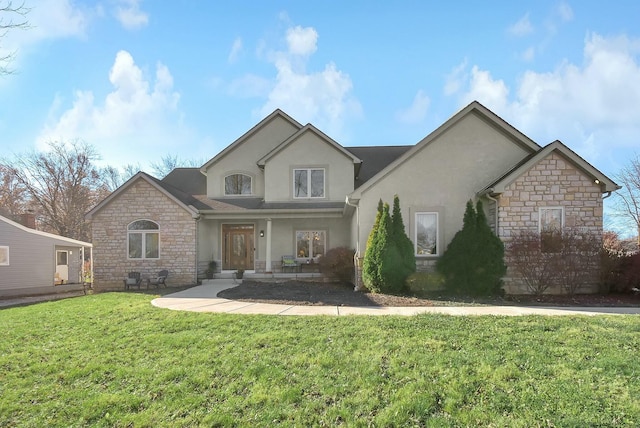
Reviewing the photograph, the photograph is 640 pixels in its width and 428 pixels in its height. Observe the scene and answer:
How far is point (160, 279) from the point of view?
1533 cm

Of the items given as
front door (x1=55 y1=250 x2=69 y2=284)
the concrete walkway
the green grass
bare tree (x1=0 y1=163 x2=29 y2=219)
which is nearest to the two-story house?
the concrete walkway

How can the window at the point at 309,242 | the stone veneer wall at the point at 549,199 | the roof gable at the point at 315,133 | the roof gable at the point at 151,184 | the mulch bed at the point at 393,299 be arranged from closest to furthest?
1. the mulch bed at the point at 393,299
2. the stone veneer wall at the point at 549,199
3. the roof gable at the point at 151,184
4. the roof gable at the point at 315,133
5. the window at the point at 309,242

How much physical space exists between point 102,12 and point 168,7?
1.78 meters

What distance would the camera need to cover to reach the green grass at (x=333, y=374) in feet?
13.4

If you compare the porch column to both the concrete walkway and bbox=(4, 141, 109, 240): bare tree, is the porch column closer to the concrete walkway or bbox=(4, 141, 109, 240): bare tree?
the concrete walkway

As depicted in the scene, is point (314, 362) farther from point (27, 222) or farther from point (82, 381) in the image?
point (27, 222)

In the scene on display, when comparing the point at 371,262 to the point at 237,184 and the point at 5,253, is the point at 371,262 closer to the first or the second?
the point at 237,184

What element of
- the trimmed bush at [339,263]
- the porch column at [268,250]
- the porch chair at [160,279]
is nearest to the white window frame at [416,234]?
the trimmed bush at [339,263]

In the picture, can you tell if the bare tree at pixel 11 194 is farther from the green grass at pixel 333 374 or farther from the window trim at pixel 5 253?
the green grass at pixel 333 374

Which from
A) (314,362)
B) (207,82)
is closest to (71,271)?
(207,82)

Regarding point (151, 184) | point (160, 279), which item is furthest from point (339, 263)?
point (151, 184)

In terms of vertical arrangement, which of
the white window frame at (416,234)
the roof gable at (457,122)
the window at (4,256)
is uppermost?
the roof gable at (457,122)

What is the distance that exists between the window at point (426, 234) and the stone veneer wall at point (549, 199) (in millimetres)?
2119

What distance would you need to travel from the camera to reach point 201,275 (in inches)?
645
